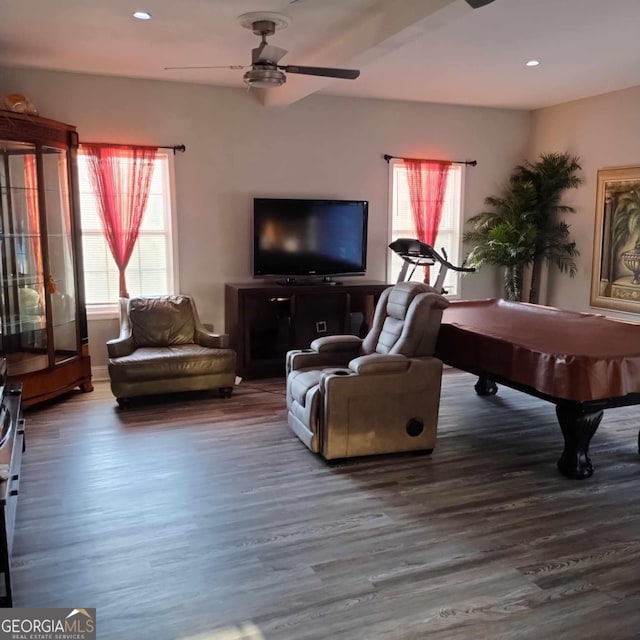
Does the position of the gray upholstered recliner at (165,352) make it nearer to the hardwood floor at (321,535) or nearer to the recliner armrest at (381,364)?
the hardwood floor at (321,535)

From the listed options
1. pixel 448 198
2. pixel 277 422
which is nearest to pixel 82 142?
pixel 277 422

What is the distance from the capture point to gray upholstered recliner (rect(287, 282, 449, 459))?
3.89 meters

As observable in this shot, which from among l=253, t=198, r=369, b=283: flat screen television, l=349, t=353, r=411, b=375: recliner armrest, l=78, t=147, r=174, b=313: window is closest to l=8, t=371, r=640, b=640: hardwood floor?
l=349, t=353, r=411, b=375: recliner armrest

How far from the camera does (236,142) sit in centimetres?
626

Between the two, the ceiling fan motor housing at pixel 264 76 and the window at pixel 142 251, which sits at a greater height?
the ceiling fan motor housing at pixel 264 76

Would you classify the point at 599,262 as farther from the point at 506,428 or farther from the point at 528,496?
the point at 528,496

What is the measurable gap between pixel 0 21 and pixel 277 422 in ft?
11.3

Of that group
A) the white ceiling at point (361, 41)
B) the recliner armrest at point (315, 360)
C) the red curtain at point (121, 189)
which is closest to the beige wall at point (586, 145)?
the white ceiling at point (361, 41)

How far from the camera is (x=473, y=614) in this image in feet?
8.13

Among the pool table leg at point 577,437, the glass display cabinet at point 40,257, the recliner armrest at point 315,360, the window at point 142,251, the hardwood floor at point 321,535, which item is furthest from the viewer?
the window at point 142,251

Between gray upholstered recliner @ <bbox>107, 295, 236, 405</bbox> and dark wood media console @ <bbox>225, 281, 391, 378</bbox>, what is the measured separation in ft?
1.53

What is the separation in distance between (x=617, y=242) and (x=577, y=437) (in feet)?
11.7

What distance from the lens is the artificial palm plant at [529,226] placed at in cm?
700

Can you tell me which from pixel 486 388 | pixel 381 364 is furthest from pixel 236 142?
pixel 486 388
